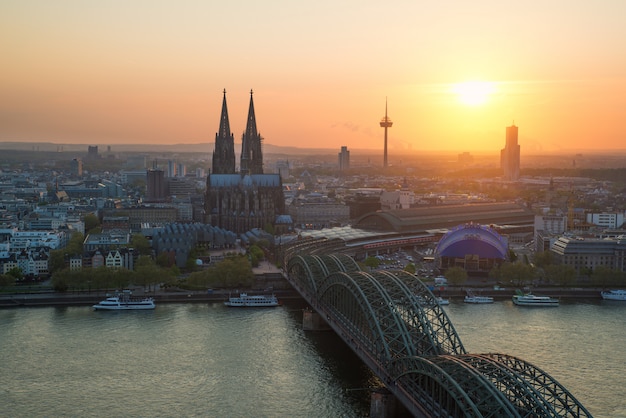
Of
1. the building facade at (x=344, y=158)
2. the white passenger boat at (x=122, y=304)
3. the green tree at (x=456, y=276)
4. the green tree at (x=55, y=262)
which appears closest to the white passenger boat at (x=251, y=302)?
the white passenger boat at (x=122, y=304)

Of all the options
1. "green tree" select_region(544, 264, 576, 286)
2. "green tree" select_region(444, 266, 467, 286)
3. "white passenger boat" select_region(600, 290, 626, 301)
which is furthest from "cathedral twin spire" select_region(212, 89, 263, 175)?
"white passenger boat" select_region(600, 290, 626, 301)

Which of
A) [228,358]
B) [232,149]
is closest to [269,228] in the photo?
[232,149]

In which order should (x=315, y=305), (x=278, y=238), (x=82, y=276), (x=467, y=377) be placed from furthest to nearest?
(x=278, y=238) → (x=82, y=276) → (x=315, y=305) → (x=467, y=377)

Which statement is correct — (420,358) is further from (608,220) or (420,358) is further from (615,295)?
(608,220)

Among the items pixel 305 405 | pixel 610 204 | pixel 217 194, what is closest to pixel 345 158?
pixel 610 204

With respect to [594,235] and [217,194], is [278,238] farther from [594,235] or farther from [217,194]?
[594,235]

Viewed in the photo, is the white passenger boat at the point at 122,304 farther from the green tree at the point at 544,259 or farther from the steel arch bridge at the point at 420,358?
the green tree at the point at 544,259
